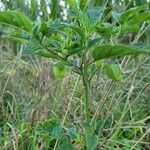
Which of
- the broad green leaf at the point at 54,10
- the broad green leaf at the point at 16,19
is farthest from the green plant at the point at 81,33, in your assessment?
the broad green leaf at the point at 54,10

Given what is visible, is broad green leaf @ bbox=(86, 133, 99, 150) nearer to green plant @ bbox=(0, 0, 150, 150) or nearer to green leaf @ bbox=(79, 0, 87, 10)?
green plant @ bbox=(0, 0, 150, 150)

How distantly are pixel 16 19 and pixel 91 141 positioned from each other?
253 mm

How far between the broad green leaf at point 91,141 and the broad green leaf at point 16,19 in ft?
0.72

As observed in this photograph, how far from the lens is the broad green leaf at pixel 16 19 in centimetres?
68

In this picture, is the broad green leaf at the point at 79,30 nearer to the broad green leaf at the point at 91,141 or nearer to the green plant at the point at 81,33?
the green plant at the point at 81,33

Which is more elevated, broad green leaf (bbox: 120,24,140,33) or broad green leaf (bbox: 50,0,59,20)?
broad green leaf (bbox: 50,0,59,20)

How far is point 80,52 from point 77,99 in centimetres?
80

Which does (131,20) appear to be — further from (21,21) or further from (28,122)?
(28,122)

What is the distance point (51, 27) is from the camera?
0.69 metres

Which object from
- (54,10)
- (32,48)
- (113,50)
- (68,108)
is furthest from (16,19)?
(68,108)

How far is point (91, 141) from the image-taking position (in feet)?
2.43

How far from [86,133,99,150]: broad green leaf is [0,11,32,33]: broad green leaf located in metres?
0.22

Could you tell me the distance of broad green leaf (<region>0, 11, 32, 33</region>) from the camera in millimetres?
680

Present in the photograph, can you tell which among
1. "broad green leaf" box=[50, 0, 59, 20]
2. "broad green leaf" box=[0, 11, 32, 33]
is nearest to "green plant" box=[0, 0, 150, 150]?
"broad green leaf" box=[0, 11, 32, 33]
